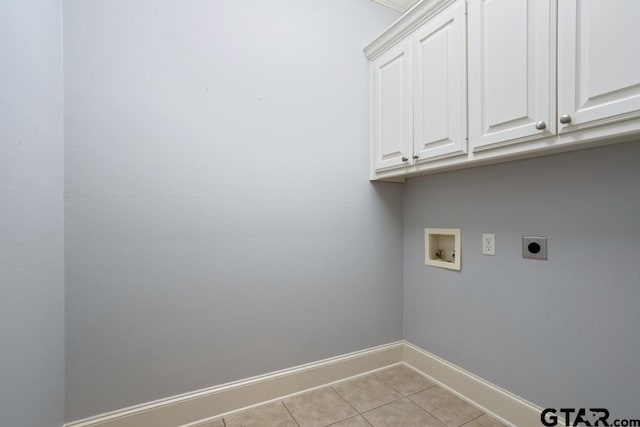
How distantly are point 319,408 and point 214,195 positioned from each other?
1.38 meters

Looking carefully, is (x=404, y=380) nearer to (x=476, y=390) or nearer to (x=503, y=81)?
(x=476, y=390)

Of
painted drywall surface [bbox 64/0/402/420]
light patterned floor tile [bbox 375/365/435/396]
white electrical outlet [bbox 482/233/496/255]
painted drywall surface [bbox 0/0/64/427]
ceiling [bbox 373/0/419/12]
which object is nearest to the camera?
painted drywall surface [bbox 0/0/64/427]

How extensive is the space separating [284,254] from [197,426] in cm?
102

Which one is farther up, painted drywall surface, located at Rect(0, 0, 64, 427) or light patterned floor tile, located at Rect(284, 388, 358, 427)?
painted drywall surface, located at Rect(0, 0, 64, 427)

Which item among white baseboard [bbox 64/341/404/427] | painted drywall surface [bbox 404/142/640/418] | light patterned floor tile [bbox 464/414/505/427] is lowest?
light patterned floor tile [bbox 464/414/505/427]

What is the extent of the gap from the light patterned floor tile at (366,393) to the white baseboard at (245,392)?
0.07 m

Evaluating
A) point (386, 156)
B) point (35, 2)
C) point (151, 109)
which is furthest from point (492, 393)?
point (35, 2)

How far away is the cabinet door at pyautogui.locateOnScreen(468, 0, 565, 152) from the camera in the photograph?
110 centimetres

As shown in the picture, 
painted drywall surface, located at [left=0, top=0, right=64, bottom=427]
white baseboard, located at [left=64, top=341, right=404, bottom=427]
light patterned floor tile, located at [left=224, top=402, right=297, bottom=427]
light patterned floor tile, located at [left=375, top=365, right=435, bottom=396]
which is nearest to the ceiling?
painted drywall surface, located at [left=0, top=0, right=64, bottom=427]

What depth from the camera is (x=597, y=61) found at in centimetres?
97

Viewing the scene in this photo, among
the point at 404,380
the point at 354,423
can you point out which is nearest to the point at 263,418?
the point at 354,423

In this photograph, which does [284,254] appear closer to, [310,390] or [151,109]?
[310,390]

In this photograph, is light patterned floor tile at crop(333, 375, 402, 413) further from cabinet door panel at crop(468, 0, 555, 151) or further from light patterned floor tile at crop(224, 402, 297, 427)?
cabinet door panel at crop(468, 0, 555, 151)

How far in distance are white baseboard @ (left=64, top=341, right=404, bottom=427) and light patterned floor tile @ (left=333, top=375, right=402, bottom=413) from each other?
66 millimetres
